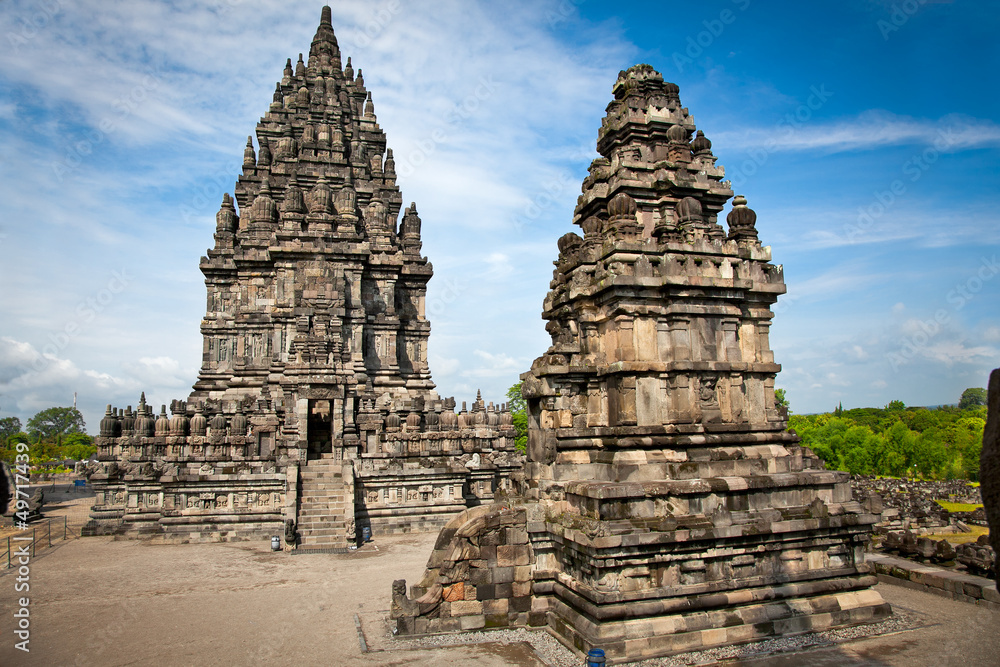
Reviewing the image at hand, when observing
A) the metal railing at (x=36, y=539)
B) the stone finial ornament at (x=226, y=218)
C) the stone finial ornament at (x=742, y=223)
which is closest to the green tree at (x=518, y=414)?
the stone finial ornament at (x=226, y=218)

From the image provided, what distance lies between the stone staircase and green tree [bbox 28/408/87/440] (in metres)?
80.7

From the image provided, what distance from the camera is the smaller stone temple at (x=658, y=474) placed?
353 inches

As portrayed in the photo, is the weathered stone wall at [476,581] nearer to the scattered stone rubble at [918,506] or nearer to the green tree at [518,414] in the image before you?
the scattered stone rubble at [918,506]

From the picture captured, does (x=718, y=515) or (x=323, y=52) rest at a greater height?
(x=323, y=52)

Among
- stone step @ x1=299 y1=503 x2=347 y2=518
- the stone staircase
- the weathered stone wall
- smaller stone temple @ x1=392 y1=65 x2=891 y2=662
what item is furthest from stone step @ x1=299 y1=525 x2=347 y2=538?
the weathered stone wall

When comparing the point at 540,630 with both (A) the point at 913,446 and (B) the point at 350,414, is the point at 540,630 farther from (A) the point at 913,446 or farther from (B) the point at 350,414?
(A) the point at 913,446

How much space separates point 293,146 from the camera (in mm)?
32344

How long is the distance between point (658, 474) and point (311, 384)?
16613 millimetres

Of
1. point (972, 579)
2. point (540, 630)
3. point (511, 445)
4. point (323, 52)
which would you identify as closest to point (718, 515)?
point (540, 630)

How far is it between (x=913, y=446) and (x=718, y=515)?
4489cm

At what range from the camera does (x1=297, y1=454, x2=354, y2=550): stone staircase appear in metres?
18.8

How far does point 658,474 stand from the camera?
973cm

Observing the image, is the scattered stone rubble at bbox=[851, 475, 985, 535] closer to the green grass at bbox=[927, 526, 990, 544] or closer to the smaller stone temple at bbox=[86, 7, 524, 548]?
the green grass at bbox=[927, 526, 990, 544]

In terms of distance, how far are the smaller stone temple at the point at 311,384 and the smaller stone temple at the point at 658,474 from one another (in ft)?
15.5
